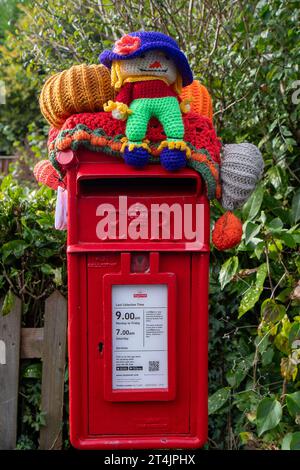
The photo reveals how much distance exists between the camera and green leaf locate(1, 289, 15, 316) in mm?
2834

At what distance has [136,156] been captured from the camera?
1.86 m

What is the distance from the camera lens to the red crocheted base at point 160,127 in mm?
1933

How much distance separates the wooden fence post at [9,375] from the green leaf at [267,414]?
130 centimetres

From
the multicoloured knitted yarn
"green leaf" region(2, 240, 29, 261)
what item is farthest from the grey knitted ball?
"green leaf" region(2, 240, 29, 261)

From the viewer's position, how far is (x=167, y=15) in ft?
11.0

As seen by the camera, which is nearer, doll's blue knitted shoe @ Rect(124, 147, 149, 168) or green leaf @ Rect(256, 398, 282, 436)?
doll's blue knitted shoe @ Rect(124, 147, 149, 168)

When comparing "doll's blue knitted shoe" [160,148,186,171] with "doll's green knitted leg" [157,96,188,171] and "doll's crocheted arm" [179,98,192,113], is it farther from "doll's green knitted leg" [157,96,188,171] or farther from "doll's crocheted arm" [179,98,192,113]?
"doll's crocheted arm" [179,98,192,113]

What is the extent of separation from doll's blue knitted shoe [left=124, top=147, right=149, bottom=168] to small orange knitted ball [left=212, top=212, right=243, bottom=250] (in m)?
0.38

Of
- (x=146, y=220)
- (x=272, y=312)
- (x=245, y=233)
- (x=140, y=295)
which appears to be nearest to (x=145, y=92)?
(x=146, y=220)

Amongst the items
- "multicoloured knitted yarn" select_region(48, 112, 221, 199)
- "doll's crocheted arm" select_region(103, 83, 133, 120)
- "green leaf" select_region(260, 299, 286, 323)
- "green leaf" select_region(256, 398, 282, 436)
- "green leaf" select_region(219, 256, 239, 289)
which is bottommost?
"green leaf" select_region(256, 398, 282, 436)

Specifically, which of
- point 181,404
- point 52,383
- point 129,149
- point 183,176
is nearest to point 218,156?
point 183,176

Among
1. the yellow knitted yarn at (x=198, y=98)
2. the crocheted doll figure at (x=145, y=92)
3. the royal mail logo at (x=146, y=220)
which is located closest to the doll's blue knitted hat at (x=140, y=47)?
the crocheted doll figure at (x=145, y=92)

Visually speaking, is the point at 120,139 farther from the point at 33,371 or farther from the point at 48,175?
the point at 33,371

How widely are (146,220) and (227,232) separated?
303 millimetres
